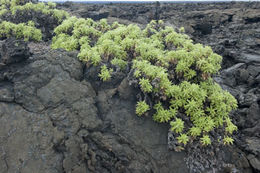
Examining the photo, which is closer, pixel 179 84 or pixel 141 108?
pixel 141 108

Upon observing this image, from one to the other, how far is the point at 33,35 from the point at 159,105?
8694 millimetres

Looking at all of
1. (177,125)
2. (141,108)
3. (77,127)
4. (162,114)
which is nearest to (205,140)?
(177,125)

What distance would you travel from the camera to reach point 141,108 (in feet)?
25.3

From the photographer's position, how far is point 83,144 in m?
6.76

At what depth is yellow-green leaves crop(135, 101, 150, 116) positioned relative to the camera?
7685 mm

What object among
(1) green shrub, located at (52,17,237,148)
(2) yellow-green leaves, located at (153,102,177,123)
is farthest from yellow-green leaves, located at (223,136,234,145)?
(2) yellow-green leaves, located at (153,102,177,123)

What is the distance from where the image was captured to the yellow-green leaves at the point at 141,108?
25.2 ft

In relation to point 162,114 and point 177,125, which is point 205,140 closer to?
point 177,125

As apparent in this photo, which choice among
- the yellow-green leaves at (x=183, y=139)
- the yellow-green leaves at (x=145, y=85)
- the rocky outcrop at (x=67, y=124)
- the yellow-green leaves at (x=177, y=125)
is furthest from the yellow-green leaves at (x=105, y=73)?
the yellow-green leaves at (x=183, y=139)

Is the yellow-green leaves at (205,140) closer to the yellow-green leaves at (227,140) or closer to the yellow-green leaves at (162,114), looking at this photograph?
the yellow-green leaves at (227,140)

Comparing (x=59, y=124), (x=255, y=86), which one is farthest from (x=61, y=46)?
(x=255, y=86)

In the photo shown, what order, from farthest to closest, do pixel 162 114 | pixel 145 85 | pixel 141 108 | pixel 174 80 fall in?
pixel 174 80 → pixel 145 85 → pixel 141 108 → pixel 162 114

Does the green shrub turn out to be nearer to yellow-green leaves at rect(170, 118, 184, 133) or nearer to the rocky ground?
yellow-green leaves at rect(170, 118, 184, 133)

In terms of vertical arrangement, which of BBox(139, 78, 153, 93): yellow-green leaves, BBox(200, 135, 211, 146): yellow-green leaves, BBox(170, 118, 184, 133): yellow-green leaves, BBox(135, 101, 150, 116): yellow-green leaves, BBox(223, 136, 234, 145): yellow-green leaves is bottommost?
BBox(223, 136, 234, 145): yellow-green leaves
